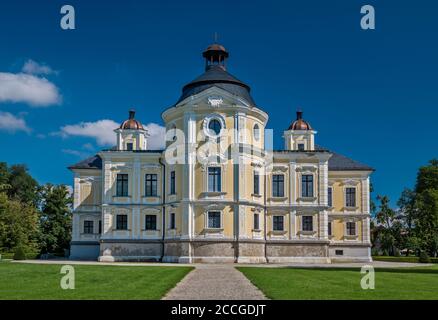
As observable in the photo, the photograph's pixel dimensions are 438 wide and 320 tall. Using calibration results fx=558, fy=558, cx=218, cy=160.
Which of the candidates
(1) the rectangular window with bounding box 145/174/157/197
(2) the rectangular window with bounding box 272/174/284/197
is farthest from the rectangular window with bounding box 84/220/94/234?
(2) the rectangular window with bounding box 272/174/284/197

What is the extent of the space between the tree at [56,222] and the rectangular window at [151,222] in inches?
659

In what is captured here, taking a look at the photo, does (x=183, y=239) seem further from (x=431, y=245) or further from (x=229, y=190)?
(x=431, y=245)

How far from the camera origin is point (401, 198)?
64.6 metres

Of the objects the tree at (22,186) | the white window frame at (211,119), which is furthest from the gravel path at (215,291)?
the tree at (22,186)

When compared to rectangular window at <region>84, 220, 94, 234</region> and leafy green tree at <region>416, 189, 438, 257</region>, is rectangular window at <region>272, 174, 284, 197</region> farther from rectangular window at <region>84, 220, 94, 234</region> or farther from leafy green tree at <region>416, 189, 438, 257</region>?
leafy green tree at <region>416, 189, 438, 257</region>

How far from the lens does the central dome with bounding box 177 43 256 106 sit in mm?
41469

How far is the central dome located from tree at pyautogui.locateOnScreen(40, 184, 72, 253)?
21.8 metres

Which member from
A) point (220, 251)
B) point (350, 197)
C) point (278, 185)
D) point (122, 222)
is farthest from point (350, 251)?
point (122, 222)

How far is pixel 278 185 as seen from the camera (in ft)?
143

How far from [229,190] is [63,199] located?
2488 cm

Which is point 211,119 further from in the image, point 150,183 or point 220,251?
point 220,251

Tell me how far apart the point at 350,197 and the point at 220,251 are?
14.1 meters
